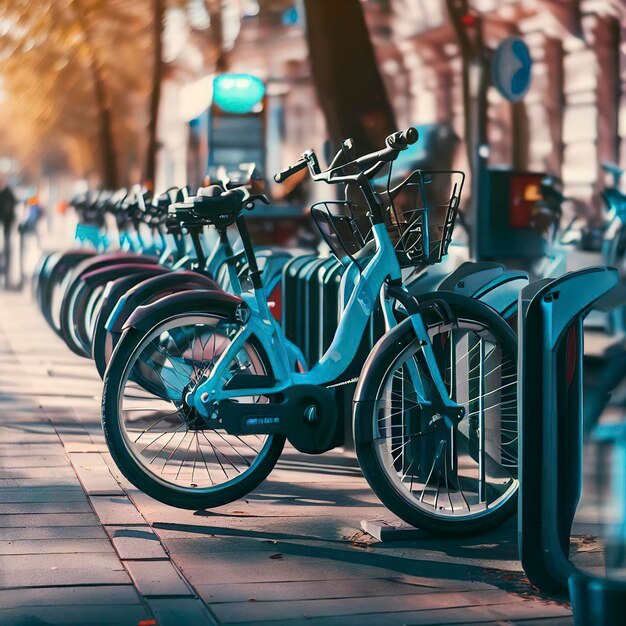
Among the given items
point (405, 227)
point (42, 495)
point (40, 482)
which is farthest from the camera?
point (40, 482)

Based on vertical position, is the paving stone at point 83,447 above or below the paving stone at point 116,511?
above

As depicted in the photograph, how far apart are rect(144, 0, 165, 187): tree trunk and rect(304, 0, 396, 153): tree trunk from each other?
8.30m

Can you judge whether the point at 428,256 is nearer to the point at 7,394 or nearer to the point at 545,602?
the point at 545,602

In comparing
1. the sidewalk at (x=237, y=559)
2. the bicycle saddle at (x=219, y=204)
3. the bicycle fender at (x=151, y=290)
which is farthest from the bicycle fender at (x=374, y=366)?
the bicycle fender at (x=151, y=290)

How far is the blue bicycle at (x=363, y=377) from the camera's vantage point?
480cm

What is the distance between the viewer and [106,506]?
17.1 feet

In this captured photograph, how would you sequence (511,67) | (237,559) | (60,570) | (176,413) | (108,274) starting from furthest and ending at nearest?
(511,67)
(108,274)
(176,413)
(237,559)
(60,570)

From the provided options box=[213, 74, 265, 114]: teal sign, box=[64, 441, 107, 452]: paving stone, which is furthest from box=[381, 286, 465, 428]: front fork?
box=[213, 74, 265, 114]: teal sign

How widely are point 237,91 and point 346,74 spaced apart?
5214 mm

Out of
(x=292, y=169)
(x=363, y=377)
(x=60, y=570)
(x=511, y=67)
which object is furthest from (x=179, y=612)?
(x=511, y=67)

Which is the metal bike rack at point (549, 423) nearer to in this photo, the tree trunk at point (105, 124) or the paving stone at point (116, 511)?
the paving stone at point (116, 511)

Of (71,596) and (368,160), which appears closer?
(71,596)

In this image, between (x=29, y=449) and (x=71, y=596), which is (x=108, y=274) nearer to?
(x=29, y=449)

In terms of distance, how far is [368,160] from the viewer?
191 inches
